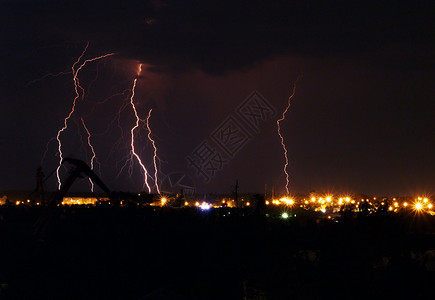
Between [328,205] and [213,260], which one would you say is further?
[328,205]

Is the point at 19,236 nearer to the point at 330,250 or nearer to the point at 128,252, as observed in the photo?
the point at 128,252

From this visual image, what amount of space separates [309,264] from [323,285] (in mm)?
522

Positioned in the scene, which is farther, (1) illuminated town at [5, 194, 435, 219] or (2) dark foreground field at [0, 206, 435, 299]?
(1) illuminated town at [5, 194, 435, 219]

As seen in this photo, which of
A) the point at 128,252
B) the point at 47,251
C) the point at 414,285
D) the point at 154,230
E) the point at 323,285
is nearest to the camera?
the point at 414,285

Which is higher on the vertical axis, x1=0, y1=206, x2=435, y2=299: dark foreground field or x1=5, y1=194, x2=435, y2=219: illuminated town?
x1=5, y1=194, x2=435, y2=219: illuminated town

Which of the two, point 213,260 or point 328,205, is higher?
point 328,205

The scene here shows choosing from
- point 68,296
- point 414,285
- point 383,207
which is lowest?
point 68,296

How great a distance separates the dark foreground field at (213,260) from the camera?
9391 mm

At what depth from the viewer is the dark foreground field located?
9.39m

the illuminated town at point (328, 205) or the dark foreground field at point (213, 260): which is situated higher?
the illuminated town at point (328, 205)

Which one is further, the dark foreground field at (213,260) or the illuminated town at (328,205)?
the illuminated town at (328,205)

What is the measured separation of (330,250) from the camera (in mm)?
9883

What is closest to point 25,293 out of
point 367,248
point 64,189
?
point 367,248

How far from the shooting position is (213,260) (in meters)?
10.8
